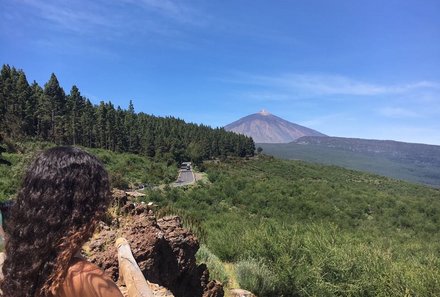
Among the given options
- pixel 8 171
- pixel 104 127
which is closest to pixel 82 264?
pixel 8 171

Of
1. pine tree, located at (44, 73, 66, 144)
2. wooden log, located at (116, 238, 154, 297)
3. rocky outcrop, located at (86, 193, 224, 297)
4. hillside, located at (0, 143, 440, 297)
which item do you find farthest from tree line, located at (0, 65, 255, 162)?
wooden log, located at (116, 238, 154, 297)

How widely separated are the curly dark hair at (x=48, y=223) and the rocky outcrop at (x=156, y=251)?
8.85 feet

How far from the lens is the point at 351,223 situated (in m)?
46.1

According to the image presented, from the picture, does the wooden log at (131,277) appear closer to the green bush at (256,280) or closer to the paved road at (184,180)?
the green bush at (256,280)

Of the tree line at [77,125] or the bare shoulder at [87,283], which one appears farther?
the tree line at [77,125]

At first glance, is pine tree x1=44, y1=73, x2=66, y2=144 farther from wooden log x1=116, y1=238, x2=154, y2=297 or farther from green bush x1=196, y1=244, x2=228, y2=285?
wooden log x1=116, y1=238, x2=154, y2=297

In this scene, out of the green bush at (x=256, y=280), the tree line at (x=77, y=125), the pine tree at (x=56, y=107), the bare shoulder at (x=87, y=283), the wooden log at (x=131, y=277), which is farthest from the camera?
the pine tree at (x=56, y=107)

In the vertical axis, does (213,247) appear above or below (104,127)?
below

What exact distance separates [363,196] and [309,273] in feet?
180

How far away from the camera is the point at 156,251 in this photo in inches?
199

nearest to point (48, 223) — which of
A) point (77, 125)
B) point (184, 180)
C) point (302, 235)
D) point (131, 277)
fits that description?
point (131, 277)

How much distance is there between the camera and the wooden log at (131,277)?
202 cm

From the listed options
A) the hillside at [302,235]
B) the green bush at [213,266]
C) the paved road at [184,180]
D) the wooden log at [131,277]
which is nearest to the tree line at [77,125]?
the hillside at [302,235]

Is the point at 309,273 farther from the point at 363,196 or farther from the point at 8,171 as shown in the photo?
the point at 363,196
